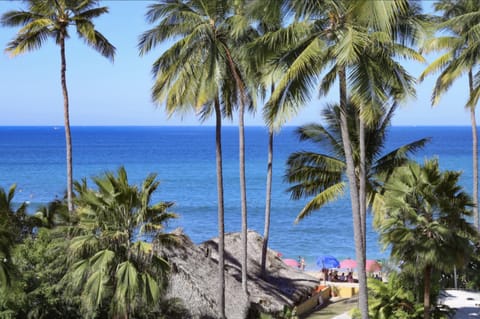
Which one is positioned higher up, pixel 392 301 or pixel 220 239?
pixel 220 239

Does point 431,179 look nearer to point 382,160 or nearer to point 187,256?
point 382,160

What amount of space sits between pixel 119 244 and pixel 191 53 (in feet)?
20.0

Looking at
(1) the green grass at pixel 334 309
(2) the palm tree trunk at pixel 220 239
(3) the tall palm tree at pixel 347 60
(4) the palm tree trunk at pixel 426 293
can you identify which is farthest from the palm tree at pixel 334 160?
(3) the tall palm tree at pixel 347 60

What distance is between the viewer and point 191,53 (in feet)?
61.2

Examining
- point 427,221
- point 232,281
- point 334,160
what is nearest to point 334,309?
point 232,281

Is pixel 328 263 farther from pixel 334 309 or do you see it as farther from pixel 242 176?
Answer: pixel 242 176

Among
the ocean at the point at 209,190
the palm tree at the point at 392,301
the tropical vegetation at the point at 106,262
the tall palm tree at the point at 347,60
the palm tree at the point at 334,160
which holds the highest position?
the tall palm tree at the point at 347,60

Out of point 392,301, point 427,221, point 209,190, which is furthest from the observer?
point 209,190

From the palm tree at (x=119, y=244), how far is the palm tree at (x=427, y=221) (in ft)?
18.6

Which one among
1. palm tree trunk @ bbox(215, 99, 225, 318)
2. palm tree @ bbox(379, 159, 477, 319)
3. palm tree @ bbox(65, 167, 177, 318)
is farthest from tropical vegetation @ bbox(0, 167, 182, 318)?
palm tree @ bbox(379, 159, 477, 319)

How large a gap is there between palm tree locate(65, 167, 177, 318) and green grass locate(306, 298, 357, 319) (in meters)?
9.82

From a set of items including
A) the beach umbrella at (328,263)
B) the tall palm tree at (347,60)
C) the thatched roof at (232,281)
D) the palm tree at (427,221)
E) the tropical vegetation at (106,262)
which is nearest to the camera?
the tall palm tree at (347,60)

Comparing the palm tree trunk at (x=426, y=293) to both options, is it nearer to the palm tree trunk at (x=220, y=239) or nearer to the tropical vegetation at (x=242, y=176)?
the tropical vegetation at (x=242, y=176)

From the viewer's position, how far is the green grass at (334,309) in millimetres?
23881
